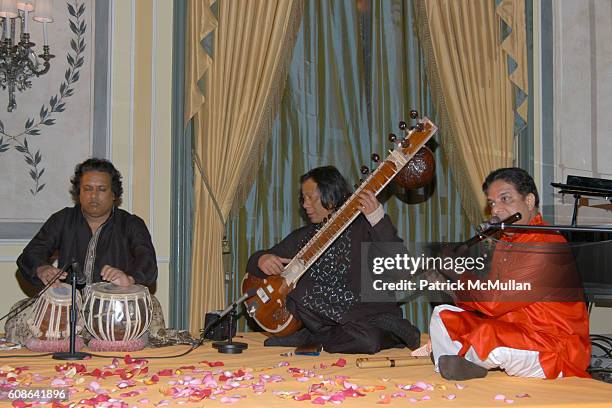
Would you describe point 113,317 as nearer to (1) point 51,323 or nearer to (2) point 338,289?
(1) point 51,323

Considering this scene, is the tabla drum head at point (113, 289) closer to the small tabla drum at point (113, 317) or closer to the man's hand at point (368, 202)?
the small tabla drum at point (113, 317)

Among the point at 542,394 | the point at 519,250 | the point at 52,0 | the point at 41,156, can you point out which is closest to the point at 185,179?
the point at 41,156

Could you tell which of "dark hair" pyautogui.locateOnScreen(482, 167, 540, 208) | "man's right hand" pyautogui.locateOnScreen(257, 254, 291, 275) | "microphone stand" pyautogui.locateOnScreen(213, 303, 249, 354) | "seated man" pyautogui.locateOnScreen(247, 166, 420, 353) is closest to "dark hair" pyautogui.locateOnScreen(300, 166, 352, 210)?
"seated man" pyautogui.locateOnScreen(247, 166, 420, 353)

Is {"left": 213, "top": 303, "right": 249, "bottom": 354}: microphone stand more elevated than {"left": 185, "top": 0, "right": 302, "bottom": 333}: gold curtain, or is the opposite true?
{"left": 185, "top": 0, "right": 302, "bottom": 333}: gold curtain

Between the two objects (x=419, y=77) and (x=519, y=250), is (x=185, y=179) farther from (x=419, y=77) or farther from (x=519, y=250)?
(x=519, y=250)

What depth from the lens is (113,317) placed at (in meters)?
3.97

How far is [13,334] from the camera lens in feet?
13.7

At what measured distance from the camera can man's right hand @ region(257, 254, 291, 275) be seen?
4.25 m

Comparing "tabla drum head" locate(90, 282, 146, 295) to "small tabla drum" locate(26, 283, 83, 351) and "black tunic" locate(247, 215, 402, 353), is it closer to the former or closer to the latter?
"small tabla drum" locate(26, 283, 83, 351)

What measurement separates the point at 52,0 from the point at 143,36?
23.3 inches

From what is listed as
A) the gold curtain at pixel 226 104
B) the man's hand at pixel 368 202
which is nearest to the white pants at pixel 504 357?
the man's hand at pixel 368 202

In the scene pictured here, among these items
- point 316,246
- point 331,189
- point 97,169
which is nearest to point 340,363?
point 316,246

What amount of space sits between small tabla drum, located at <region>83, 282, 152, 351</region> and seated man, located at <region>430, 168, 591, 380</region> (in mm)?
1531

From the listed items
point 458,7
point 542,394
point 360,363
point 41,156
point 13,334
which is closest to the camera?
point 542,394
